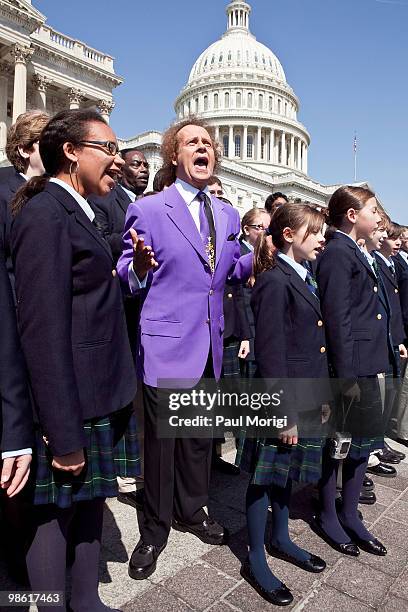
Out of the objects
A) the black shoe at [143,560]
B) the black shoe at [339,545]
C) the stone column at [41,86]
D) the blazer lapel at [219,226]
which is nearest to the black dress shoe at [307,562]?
the black shoe at [339,545]

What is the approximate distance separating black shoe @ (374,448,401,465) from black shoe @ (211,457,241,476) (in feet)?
5.51

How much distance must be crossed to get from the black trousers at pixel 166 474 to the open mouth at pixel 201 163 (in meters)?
1.30

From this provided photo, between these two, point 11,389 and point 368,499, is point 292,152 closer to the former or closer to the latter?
point 368,499

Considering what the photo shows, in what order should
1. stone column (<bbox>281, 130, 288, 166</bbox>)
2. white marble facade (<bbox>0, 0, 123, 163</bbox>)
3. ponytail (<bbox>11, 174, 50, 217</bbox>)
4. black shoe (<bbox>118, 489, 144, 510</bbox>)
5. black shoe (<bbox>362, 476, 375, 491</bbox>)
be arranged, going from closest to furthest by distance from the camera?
1. ponytail (<bbox>11, 174, 50, 217</bbox>)
2. black shoe (<bbox>118, 489, 144, 510</bbox>)
3. black shoe (<bbox>362, 476, 375, 491</bbox>)
4. white marble facade (<bbox>0, 0, 123, 163</bbox>)
5. stone column (<bbox>281, 130, 288, 166</bbox>)

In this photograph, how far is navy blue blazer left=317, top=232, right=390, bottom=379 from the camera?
3.32m

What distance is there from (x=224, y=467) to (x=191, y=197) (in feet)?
8.80

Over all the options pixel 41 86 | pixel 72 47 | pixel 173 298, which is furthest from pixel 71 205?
pixel 72 47

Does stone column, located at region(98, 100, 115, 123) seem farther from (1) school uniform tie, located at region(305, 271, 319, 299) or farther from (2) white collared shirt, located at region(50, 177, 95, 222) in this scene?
(2) white collared shirt, located at region(50, 177, 95, 222)

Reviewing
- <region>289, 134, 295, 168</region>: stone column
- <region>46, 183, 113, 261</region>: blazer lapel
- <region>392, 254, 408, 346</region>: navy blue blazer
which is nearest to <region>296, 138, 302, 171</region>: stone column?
<region>289, 134, 295, 168</region>: stone column

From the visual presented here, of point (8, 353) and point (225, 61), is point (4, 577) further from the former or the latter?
point (225, 61)

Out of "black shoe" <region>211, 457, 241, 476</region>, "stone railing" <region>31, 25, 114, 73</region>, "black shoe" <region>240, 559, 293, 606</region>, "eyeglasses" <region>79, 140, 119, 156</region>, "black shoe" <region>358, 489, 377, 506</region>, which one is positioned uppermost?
"stone railing" <region>31, 25, 114, 73</region>

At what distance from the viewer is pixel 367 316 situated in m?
3.55

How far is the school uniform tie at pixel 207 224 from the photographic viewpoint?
3.24m

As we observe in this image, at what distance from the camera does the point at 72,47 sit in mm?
37781
